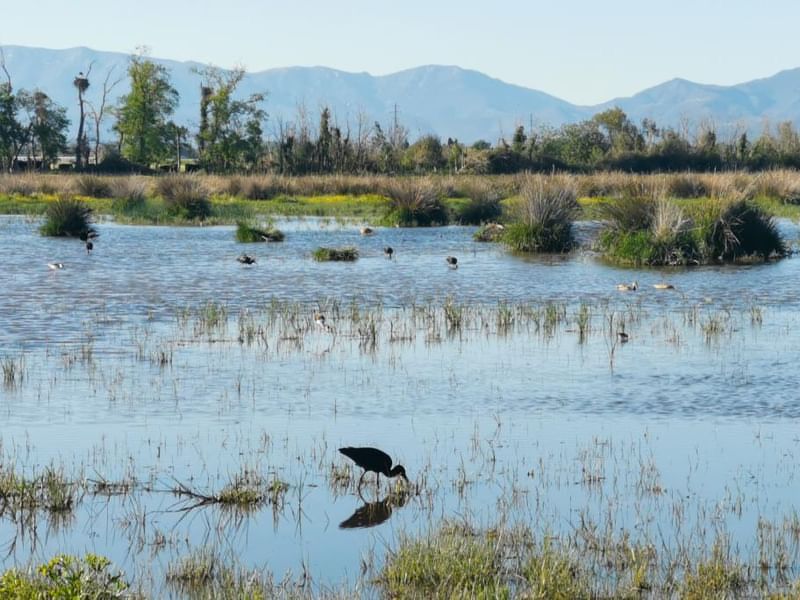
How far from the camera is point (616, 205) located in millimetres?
33312

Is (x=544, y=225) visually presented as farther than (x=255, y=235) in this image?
No

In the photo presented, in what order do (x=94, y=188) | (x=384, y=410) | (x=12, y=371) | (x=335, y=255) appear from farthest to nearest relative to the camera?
(x=94, y=188)
(x=335, y=255)
(x=12, y=371)
(x=384, y=410)

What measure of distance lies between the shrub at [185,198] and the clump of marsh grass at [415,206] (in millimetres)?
6664

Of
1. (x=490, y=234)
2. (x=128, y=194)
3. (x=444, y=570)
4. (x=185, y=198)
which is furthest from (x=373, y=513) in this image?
(x=128, y=194)

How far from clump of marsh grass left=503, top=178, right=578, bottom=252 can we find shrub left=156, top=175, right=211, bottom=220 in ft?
49.8

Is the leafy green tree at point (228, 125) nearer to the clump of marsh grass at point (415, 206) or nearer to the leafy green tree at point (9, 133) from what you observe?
the leafy green tree at point (9, 133)

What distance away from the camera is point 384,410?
13.7 metres

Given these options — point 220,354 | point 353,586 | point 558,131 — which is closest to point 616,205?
point 220,354

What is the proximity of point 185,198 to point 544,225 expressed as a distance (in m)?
16.5

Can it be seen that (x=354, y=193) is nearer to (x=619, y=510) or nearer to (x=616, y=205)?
(x=616, y=205)

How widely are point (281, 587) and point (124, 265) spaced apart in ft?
76.4

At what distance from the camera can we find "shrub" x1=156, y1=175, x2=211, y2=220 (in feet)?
153

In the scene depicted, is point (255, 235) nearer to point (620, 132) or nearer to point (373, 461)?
point (373, 461)

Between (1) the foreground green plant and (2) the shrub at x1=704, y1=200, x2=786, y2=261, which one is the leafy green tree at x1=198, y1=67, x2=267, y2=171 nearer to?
(2) the shrub at x1=704, y1=200, x2=786, y2=261
